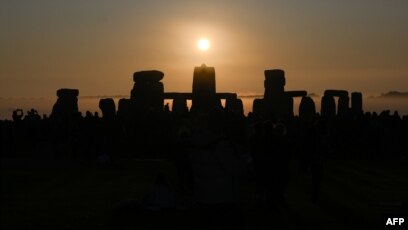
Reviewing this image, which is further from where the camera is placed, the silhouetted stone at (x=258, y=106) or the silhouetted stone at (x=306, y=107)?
the silhouetted stone at (x=258, y=106)

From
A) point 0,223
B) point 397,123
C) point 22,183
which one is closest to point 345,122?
point 397,123

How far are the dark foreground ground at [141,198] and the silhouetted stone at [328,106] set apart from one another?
22291 mm

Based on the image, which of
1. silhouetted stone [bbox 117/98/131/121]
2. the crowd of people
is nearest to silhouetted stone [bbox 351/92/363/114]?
the crowd of people

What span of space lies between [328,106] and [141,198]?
3533cm

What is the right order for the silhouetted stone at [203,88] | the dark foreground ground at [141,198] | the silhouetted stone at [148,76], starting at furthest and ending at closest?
1. the silhouetted stone at [148,76]
2. the silhouetted stone at [203,88]
3. the dark foreground ground at [141,198]

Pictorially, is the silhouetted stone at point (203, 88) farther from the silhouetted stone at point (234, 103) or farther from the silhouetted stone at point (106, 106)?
the silhouetted stone at point (234, 103)

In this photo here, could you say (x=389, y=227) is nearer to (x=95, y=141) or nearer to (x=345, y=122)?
(x=95, y=141)

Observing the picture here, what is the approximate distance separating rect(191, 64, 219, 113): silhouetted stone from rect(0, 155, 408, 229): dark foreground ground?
47.2 ft

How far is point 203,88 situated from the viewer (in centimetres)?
4491

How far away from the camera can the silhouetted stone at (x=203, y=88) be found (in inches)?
1758

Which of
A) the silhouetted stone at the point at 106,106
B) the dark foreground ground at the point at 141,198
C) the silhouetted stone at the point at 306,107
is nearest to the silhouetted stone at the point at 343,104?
the silhouetted stone at the point at 306,107

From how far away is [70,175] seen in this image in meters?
25.5

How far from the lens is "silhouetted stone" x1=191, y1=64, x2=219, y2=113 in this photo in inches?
1758

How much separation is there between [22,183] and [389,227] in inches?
511
